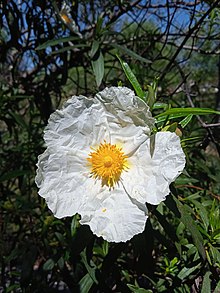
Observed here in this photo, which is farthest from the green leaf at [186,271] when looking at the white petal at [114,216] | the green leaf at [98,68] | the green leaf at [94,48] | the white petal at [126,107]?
the green leaf at [94,48]

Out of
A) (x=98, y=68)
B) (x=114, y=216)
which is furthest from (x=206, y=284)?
(x=98, y=68)

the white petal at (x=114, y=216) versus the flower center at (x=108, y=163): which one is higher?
the flower center at (x=108, y=163)

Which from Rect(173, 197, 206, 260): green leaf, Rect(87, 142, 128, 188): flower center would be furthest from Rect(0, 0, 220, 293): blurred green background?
Rect(87, 142, 128, 188): flower center

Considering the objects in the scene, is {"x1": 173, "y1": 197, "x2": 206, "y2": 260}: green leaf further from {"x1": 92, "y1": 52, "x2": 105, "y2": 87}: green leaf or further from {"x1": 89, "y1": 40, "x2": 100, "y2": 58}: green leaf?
{"x1": 89, "y1": 40, "x2": 100, "y2": 58}: green leaf

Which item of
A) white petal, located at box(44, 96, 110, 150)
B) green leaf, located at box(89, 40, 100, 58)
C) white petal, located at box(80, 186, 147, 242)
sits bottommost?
white petal, located at box(80, 186, 147, 242)

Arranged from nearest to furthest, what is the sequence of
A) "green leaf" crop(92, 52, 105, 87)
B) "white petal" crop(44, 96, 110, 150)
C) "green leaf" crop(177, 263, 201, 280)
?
"white petal" crop(44, 96, 110, 150) < "green leaf" crop(177, 263, 201, 280) < "green leaf" crop(92, 52, 105, 87)

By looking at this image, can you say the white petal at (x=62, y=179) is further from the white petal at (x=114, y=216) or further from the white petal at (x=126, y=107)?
the white petal at (x=126, y=107)
